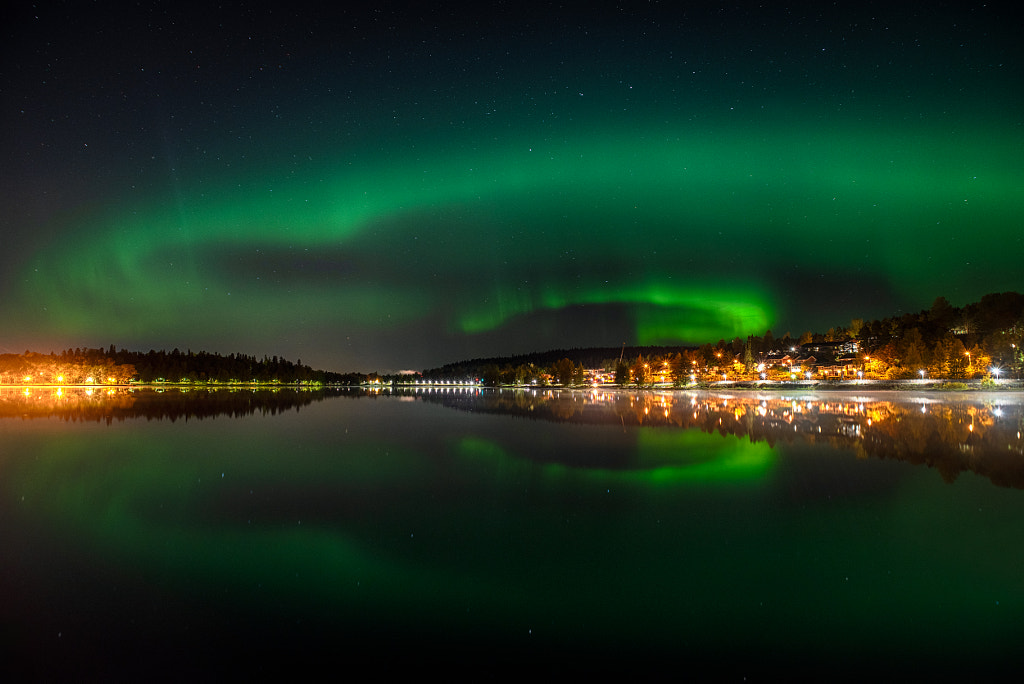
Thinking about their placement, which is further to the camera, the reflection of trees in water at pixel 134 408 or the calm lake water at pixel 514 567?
the reflection of trees in water at pixel 134 408

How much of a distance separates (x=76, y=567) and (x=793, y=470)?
12429mm

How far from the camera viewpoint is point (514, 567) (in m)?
6.85

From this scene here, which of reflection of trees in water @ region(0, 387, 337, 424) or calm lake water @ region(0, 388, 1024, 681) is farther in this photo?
reflection of trees in water @ region(0, 387, 337, 424)

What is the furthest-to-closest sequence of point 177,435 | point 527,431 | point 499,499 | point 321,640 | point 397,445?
point 527,431 < point 177,435 < point 397,445 < point 499,499 < point 321,640

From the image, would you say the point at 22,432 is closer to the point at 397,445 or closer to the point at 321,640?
the point at 397,445

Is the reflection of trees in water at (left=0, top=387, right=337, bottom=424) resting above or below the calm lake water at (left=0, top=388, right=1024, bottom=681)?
above

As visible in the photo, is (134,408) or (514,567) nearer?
(514,567)

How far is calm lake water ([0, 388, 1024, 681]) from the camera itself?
195 inches

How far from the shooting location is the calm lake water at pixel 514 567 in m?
4.94

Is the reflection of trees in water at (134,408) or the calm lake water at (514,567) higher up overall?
the reflection of trees in water at (134,408)

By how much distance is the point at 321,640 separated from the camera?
201 inches

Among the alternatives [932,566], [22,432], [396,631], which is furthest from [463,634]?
[22,432]

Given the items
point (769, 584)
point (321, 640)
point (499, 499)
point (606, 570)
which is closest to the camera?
point (321, 640)

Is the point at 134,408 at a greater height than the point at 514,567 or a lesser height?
greater
